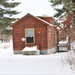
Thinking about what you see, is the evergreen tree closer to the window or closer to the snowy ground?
the window

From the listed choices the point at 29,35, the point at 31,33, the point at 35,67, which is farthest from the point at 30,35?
the point at 35,67

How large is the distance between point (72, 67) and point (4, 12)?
24202 millimetres

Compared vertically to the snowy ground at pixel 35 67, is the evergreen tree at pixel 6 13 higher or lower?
higher

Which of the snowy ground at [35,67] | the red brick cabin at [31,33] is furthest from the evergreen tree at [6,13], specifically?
the snowy ground at [35,67]

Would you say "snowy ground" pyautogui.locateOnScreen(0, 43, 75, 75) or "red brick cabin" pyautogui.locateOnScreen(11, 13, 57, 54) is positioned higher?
"red brick cabin" pyautogui.locateOnScreen(11, 13, 57, 54)

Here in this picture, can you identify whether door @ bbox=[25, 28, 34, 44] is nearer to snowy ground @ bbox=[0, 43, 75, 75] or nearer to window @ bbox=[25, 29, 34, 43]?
window @ bbox=[25, 29, 34, 43]

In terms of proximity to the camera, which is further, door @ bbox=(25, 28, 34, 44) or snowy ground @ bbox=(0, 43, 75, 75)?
door @ bbox=(25, 28, 34, 44)

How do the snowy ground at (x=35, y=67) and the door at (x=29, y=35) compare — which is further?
the door at (x=29, y=35)

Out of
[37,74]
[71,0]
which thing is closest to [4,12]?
[71,0]

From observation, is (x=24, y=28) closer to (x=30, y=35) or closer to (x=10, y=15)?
(x=30, y=35)

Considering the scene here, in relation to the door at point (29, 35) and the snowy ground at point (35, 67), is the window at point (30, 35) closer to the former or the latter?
the door at point (29, 35)

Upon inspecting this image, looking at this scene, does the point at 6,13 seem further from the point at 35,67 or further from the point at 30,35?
the point at 35,67

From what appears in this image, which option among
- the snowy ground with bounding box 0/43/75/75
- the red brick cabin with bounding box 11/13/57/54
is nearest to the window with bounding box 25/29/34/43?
the red brick cabin with bounding box 11/13/57/54

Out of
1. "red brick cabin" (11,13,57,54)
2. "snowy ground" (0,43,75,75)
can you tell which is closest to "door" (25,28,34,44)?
"red brick cabin" (11,13,57,54)
